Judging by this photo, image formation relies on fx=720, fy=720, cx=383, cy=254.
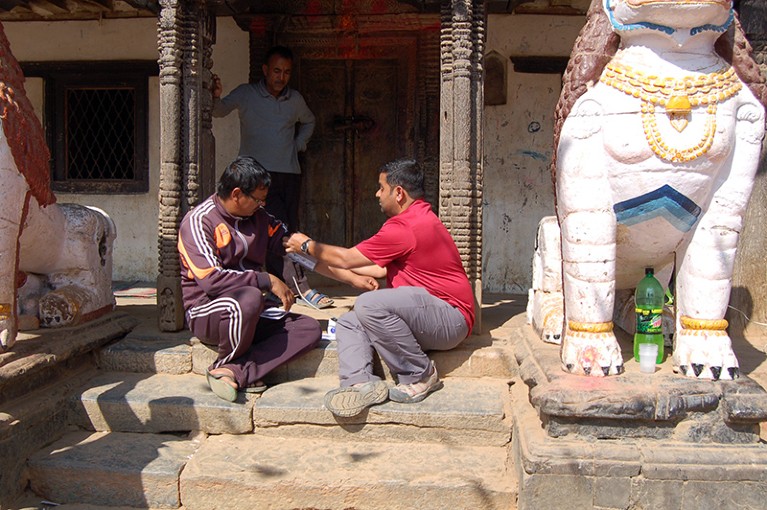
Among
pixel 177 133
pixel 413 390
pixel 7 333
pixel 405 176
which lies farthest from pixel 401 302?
pixel 7 333

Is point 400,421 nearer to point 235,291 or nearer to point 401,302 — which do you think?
A: point 401,302

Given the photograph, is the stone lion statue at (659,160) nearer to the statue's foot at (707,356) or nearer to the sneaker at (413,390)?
the statue's foot at (707,356)

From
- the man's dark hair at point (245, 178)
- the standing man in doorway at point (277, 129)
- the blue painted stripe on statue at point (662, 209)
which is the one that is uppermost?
the standing man in doorway at point (277, 129)

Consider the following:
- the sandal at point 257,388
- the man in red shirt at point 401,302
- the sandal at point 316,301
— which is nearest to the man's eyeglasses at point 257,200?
the man in red shirt at point 401,302

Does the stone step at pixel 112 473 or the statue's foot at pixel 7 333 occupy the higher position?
the statue's foot at pixel 7 333

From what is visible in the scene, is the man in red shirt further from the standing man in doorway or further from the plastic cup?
the standing man in doorway

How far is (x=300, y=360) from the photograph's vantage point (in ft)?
14.1

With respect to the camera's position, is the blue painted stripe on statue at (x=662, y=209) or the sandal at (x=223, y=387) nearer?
the blue painted stripe on statue at (x=662, y=209)

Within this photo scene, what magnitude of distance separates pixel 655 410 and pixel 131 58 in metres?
6.19

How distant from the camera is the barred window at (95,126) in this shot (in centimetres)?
733

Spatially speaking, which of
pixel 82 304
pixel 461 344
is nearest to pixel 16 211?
pixel 82 304

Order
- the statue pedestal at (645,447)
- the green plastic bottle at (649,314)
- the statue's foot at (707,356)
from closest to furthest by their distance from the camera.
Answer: the statue pedestal at (645,447) → the statue's foot at (707,356) → the green plastic bottle at (649,314)

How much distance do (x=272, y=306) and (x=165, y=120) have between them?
4.58 feet

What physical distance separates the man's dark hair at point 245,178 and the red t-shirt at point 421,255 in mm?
676
